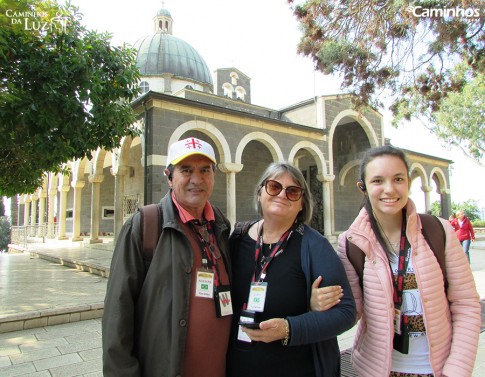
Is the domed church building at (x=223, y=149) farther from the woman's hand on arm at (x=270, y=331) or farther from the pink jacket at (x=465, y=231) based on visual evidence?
the woman's hand on arm at (x=270, y=331)

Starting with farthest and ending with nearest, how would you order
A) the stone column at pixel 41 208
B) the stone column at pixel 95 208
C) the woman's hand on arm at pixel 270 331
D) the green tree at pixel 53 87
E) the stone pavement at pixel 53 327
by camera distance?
the stone column at pixel 41 208
the stone column at pixel 95 208
the green tree at pixel 53 87
the stone pavement at pixel 53 327
the woman's hand on arm at pixel 270 331

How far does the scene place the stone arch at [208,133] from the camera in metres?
10.6

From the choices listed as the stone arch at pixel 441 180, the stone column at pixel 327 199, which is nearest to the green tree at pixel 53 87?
the stone column at pixel 327 199

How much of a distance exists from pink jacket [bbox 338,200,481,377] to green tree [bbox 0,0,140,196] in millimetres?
5543

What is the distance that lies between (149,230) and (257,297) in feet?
1.97

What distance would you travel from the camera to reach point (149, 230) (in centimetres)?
163

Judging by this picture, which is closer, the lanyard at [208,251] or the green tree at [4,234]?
the lanyard at [208,251]

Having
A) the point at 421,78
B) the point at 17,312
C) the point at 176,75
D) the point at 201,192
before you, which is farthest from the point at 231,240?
the point at 176,75

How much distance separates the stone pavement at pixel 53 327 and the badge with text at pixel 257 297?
8.45ft

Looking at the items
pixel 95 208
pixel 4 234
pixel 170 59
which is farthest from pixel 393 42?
pixel 4 234

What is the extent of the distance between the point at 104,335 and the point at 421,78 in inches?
280

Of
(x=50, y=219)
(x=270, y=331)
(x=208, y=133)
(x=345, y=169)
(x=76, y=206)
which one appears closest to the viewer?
(x=270, y=331)

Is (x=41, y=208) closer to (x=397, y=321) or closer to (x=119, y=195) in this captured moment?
(x=119, y=195)

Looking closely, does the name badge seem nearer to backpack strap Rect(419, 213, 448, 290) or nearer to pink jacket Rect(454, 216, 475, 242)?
backpack strap Rect(419, 213, 448, 290)
